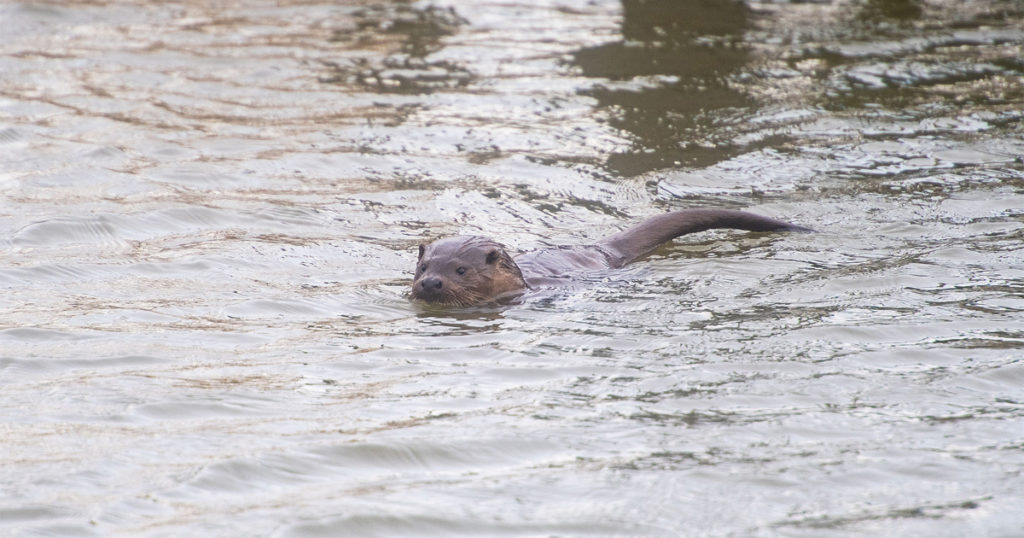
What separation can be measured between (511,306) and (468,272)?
0.25m

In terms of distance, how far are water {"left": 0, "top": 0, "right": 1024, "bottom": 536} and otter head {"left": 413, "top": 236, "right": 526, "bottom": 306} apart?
0.12 metres

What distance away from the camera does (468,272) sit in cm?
560

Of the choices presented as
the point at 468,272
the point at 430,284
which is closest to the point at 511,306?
the point at 468,272

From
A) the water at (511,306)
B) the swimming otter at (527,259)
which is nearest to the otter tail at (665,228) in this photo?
the swimming otter at (527,259)

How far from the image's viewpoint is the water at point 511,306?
133 inches

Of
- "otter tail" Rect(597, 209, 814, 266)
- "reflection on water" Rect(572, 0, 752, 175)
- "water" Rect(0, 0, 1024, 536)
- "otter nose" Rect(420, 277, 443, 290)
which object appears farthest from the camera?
"reflection on water" Rect(572, 0, 752, 175)

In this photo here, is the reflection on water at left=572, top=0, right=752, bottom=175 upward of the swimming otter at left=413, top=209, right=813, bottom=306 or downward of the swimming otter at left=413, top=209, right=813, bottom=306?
upward

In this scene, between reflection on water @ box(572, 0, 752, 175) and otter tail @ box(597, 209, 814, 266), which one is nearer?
otter tail @ box(597, 209, 814, 266)

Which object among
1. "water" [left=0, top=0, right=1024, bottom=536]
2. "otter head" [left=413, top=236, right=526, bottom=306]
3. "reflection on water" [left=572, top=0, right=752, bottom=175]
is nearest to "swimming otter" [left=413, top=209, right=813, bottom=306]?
"otter head" [left=413, top=236, right=526, bottom=306]

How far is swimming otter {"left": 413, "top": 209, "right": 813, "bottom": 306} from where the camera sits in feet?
18.2

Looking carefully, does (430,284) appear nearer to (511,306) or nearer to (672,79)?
(511,306)

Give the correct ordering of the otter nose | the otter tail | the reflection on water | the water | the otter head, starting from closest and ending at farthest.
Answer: the water → the otter nose → the otter head → the otter tail → the reflection on water

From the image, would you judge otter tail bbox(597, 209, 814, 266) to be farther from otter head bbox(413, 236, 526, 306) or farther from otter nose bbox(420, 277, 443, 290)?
otter nose bbox(420, 277, 443, 290)

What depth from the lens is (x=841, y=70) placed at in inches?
426
